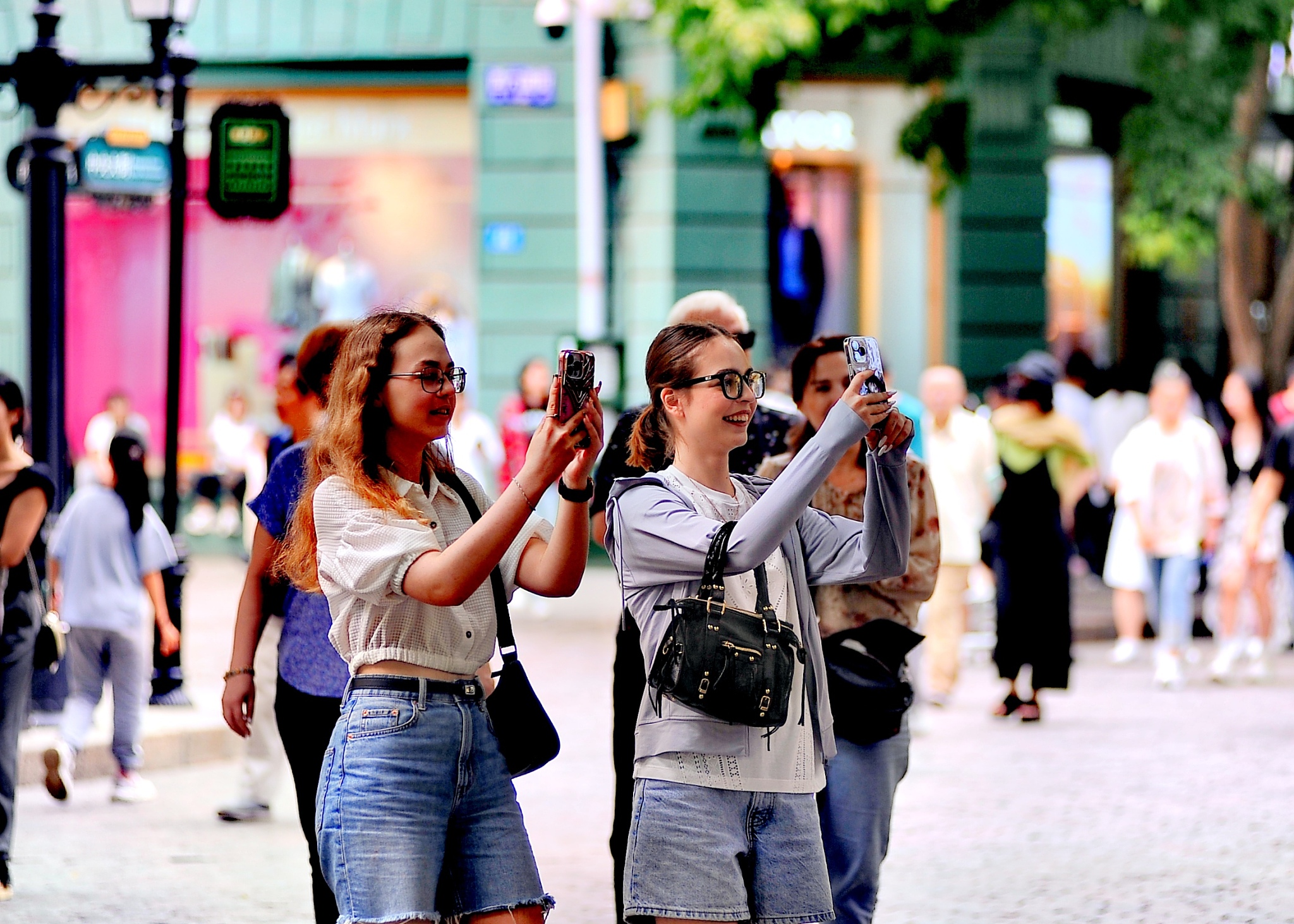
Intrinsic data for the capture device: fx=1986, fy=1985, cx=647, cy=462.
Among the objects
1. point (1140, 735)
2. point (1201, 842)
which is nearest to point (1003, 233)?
point (1140, 735)

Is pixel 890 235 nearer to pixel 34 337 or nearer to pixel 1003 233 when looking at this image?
pixel 1003 233

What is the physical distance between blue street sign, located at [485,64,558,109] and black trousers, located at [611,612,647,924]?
546 inches

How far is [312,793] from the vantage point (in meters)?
5.16

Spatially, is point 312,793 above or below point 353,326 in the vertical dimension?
below

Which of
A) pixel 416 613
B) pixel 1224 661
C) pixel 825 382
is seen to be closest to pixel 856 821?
pixel 825 382

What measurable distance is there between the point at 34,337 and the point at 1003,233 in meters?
10.8

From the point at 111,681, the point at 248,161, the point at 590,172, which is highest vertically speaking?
the point at 590,172

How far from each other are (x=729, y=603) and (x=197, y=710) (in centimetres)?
668

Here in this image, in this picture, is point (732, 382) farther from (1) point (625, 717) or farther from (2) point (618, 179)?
(2) point (618, 179)

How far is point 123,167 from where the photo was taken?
11672 millimetres

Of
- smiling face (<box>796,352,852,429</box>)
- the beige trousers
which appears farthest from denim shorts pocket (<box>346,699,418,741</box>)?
the beige trousers

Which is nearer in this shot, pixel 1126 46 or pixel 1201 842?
pixel 1201 842

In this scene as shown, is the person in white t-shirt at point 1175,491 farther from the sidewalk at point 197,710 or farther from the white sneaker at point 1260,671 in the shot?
the sidewalk at point 197,710

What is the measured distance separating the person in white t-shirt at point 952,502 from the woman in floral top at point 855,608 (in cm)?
547
